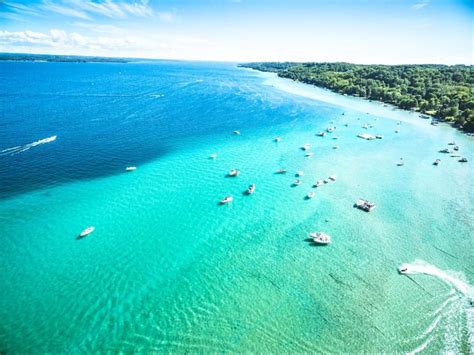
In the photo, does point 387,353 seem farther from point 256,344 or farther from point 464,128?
point 464,128

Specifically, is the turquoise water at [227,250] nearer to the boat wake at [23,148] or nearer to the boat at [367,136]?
the boat wake at [23,148]

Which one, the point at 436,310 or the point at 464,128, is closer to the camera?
the point at 436,310

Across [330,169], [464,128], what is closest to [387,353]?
[330,169]

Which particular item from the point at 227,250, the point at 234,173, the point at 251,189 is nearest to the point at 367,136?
the point at 234,173

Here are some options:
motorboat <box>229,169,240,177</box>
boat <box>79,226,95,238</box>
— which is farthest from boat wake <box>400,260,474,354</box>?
boat <box>79,226,95,238</box>

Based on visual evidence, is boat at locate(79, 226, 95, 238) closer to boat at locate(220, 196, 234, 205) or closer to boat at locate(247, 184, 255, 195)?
boat at locate(220, 196, 234, 205)
